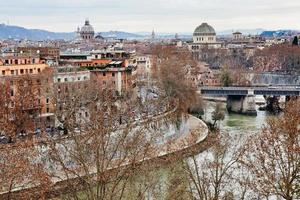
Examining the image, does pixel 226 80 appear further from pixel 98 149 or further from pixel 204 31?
pixel 204 31

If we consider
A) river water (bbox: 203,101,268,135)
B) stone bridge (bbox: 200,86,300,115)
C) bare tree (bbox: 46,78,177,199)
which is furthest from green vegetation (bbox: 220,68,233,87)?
bare tree (bbox: 46,78,177,199)

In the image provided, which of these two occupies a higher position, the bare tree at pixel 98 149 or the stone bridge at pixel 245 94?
the bare tree at pixel 98 149

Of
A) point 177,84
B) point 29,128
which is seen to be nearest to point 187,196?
point 29,128

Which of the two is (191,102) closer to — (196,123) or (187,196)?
(196,123)

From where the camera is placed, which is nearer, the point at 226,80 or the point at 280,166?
the point at 280,166

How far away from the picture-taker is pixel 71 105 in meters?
24.8

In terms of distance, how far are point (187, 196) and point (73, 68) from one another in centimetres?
1801

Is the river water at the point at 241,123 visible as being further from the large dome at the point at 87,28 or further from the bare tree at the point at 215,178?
the large dome at the point at 87,28

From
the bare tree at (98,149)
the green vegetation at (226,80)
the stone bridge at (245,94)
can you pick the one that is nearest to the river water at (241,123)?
the stone bridge at (245,94)

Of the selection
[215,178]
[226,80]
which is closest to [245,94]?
[226,80]

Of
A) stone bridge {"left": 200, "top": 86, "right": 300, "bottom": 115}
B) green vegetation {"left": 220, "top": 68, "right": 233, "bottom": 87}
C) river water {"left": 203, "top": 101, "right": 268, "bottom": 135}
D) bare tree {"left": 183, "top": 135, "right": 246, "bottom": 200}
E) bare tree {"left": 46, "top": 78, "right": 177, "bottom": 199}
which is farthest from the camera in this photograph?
green vegetation {"left": 220, "top": 68, "right": 233, "bottom": 87}

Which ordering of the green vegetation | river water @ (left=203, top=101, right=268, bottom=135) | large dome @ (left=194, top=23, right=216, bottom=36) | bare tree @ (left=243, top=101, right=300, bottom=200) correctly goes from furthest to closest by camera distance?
large dome @ (left=194, top=23, right=216, bottom=36) < the green vegetation < river water @ (left=203, top=101, right=268, bottom=135) < bare tree @ (left=243, top=101, right=300, bottom=200)

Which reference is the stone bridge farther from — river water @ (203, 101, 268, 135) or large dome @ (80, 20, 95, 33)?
large dome @ (80, 20, 95, 33)

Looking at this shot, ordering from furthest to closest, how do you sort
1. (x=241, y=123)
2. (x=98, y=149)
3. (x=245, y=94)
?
(x=245, y=94) → (x=241, y=123) → (x=98, y=149)
